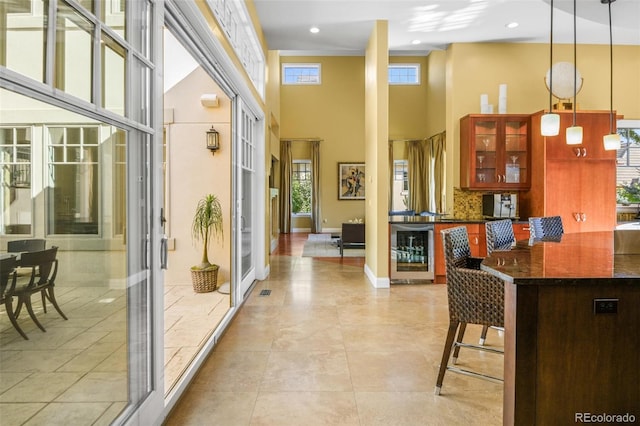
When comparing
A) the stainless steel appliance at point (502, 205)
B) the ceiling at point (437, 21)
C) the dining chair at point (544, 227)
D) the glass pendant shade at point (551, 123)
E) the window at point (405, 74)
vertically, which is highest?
the window at point (405, 74)

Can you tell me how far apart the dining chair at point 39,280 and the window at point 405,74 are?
11.5 m

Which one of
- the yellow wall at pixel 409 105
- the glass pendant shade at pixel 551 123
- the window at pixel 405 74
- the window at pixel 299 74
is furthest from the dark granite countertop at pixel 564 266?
the window at pixel 299 74

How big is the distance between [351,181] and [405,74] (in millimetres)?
3492

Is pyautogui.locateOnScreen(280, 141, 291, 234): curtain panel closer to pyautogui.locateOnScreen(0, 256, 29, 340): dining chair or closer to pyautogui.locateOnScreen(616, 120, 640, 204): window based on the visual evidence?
pyautogui.locateOnScreen(616, 120, 640, 204): window

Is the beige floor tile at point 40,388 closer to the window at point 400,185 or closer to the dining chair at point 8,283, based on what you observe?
the dining chair at point 8,283

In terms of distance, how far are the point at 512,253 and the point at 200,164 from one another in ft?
13.0

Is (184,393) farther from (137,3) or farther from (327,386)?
(137,3)

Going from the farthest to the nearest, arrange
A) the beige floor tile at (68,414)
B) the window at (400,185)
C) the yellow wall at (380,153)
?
the window at (400,185) → the yellow wall at (380,153) → the beige floor tile at (68,414)

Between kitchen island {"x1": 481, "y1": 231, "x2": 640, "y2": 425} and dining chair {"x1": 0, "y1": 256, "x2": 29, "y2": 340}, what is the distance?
170 centimetres

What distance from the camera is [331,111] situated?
1207 cm

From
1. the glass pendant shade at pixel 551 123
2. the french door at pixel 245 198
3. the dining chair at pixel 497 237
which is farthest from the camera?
the french door at pixel 245 198

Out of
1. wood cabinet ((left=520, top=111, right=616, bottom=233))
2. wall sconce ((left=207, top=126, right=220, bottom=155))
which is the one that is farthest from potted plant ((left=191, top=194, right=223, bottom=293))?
wood cabinet ((left=520, top=111, right=616, bottom=233))

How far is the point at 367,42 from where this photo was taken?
233 inches

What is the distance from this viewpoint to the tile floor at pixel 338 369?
2.22 meters
